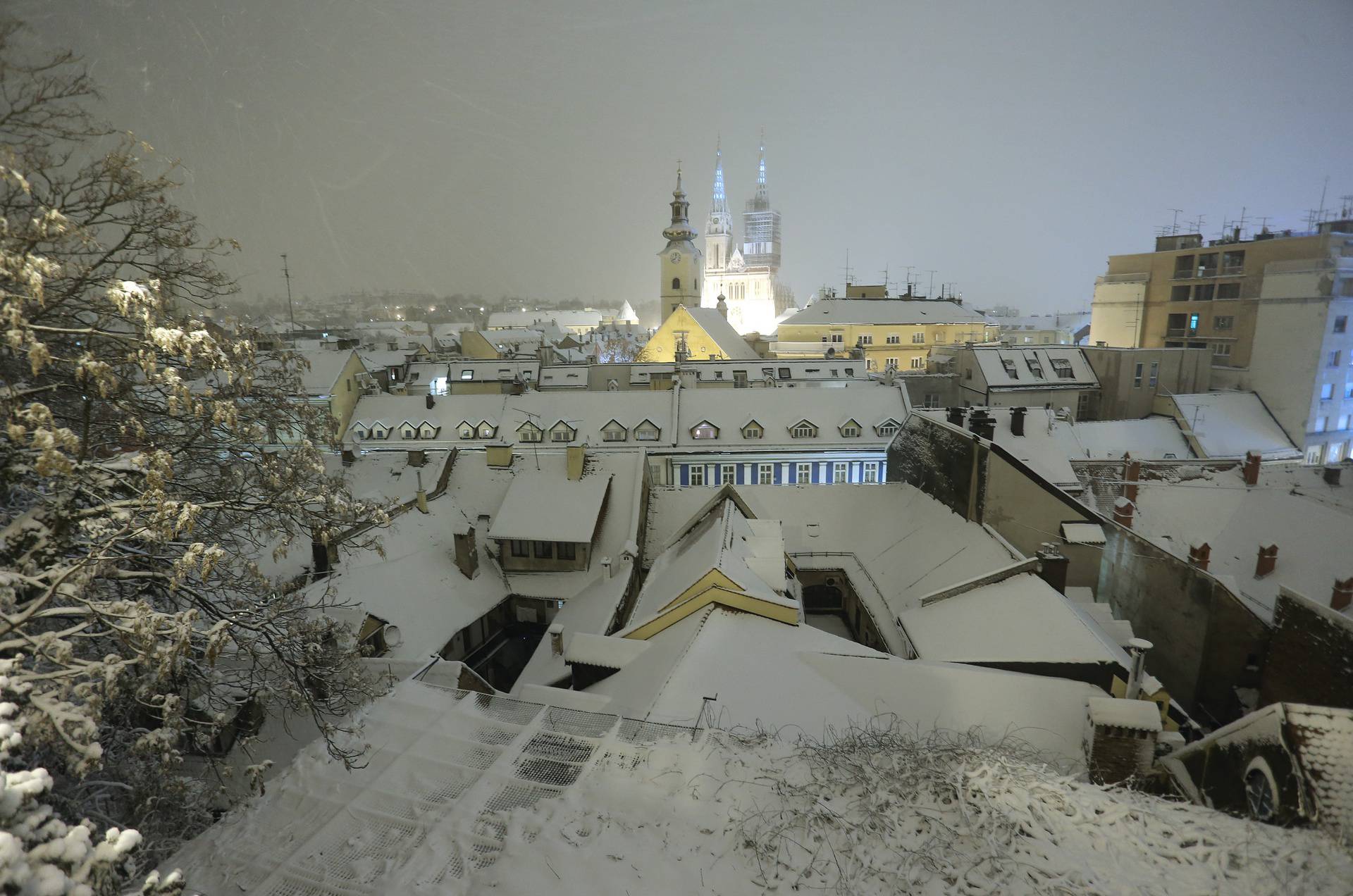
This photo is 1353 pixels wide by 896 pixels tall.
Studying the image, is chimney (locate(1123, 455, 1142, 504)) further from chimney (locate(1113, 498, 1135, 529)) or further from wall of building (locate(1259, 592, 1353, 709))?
wall of building (locate(1259, 592, 1353, 709))

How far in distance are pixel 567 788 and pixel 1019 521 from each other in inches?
610

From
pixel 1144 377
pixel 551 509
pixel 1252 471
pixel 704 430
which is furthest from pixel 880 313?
pixel 551 509

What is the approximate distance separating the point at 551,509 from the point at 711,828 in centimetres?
1746

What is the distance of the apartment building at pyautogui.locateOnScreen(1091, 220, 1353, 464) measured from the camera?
4019cm

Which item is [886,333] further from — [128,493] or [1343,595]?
[128,493]

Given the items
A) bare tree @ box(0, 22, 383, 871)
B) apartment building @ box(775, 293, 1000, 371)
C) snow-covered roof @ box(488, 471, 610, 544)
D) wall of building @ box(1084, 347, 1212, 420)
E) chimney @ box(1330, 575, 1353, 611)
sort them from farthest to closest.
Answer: apartment building @ box(775, 293, 1000, 371) < wall of building @ box(1084, 347, 1212, 420) < snow-covered roof @ box(488, 471, 610, 544) < chimney @ box(1330, 575, 1353, 611) < bare tree @ box(0, 22, 383, 871)

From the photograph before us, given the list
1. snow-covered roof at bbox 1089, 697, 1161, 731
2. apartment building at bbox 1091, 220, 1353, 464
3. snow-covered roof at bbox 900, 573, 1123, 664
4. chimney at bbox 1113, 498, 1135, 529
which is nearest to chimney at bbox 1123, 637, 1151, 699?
snow-covered roof at bbox 900, 573, 1123, 664

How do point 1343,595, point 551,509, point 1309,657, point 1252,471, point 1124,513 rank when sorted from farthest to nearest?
point 551,509
point 1252,471
point 1124,513
point 1343,595
point 1309,657

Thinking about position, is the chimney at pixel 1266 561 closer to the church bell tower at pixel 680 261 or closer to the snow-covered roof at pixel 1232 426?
the snow-covered roof at pixel 1232 426

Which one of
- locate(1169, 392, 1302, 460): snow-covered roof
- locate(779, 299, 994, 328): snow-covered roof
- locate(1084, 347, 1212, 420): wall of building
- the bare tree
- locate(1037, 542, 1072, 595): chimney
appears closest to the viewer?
the bare tree

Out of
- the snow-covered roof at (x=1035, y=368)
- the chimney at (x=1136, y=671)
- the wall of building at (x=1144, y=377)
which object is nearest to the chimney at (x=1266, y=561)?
the chimney at (x=1136, y=671)

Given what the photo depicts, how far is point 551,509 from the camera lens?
78.0 ft

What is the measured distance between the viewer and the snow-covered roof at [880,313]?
Result: 69.8 m

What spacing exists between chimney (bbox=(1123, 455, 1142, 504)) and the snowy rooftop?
17.3 m
